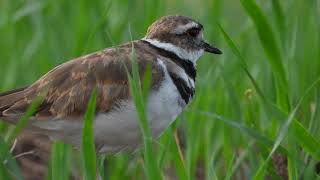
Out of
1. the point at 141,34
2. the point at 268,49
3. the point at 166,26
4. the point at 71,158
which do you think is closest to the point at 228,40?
the point at 268,49

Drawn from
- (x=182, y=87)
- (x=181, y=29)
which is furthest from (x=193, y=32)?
(x=182, y=87)

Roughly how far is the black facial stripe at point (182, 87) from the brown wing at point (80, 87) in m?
0.08

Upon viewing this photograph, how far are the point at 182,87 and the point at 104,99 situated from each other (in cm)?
32

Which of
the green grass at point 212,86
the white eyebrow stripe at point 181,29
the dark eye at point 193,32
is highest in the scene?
the white eyebrow stripe at point 181,29

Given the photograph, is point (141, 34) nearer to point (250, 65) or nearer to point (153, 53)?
point (250, 65)

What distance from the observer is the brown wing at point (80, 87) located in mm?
3941

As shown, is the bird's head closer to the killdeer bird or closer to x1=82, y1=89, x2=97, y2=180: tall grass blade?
the killdeer bird

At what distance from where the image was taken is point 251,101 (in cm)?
466

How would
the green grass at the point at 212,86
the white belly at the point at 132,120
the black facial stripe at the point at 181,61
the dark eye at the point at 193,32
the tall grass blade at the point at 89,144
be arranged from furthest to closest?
the dark eye at the point at 193,32 < the black facial stripe at the point at 181,61 < the white belly at the point at 132,120 < the green grass at the point at 212,86 < the tall grass blade at the point at 89,144

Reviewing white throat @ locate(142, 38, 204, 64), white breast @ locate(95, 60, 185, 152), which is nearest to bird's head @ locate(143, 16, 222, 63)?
white throat @ locate(142, 38, 204, 64)

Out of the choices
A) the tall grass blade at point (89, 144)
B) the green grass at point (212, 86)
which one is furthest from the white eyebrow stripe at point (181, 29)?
the tall grass blade at point (89, 144)

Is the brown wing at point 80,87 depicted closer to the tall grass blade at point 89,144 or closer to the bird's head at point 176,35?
the bird's head at point 176,35

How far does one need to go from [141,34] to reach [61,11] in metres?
0.48

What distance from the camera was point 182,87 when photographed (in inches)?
161
